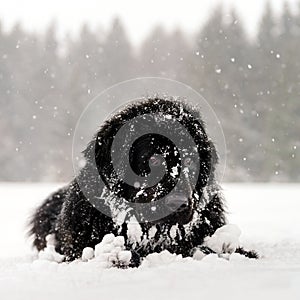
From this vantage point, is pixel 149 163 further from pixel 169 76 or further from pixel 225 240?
pixel 169 76

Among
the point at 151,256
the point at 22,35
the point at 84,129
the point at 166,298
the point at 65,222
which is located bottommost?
the point at 166,298

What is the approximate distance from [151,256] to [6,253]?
2.94m

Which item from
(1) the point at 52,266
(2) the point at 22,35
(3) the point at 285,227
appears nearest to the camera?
(1) the point at 52,266

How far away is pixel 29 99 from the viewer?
1588 inches

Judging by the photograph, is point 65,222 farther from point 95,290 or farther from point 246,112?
point 246,112

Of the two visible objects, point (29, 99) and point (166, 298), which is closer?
point (166, 298)

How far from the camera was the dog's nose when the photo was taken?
332 cm

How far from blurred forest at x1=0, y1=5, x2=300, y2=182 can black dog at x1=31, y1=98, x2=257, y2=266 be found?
2609 centimetres

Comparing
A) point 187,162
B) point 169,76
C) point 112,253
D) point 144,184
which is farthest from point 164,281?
point 169,76

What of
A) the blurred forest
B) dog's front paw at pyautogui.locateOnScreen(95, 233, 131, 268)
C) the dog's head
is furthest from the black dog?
the blurred forest

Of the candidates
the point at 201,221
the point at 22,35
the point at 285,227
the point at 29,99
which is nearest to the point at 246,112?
the point at 29,99

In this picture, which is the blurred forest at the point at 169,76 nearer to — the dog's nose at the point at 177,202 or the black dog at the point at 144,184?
the black dog at the point at 144,184

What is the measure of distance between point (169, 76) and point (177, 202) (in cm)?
3648

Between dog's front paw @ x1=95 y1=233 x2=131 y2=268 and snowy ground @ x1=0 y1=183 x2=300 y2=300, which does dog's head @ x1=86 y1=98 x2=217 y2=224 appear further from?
snowy ground @ x1=0 y1=183 x2=300 y2=300
